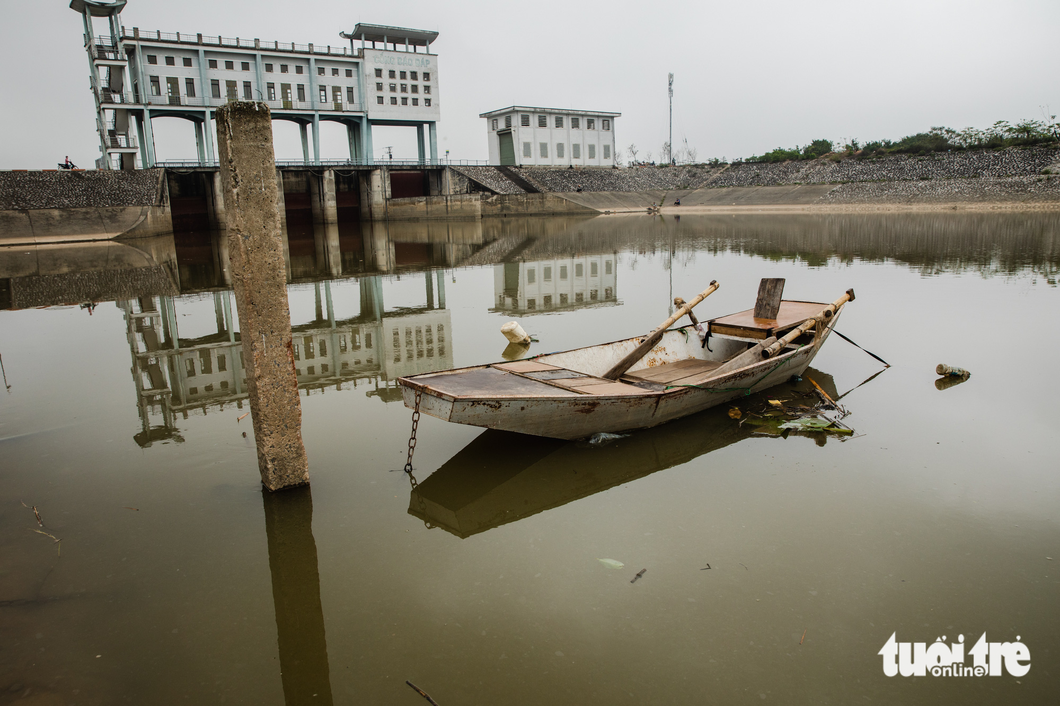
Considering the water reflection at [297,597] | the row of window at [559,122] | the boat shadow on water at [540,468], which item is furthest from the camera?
the row of window at [559,122]

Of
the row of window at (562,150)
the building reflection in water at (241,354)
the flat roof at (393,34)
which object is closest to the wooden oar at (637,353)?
the building reflection in water at (241,354)

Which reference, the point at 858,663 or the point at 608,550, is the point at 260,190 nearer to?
the point at 608,550

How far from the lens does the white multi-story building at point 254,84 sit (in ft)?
147

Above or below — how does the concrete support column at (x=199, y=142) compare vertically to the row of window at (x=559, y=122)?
below

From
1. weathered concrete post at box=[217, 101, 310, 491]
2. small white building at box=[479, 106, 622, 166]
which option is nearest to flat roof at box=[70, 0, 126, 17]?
small white building at box=[479, 106, 622, 166]

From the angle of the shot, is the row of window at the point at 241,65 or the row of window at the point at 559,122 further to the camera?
the row of window at the point at 559,122

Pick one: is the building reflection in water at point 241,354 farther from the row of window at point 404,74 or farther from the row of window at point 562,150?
the row of window at point 562,150

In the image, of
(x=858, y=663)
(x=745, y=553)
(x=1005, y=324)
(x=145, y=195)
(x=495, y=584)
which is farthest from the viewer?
(x=145, y=195)

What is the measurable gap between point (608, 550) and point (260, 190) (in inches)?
160

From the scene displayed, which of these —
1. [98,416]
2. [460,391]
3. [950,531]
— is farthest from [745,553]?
[98,416]

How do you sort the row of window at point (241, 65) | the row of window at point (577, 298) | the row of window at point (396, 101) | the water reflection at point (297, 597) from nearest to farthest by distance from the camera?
the water reflection at point (297, 597), the row of window at point (577, 298), the row of window at point (241, 65), the row of window at point (396, 101)

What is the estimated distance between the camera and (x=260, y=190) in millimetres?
5379

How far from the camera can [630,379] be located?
8656 mm

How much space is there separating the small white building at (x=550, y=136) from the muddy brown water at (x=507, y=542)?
205 feet
